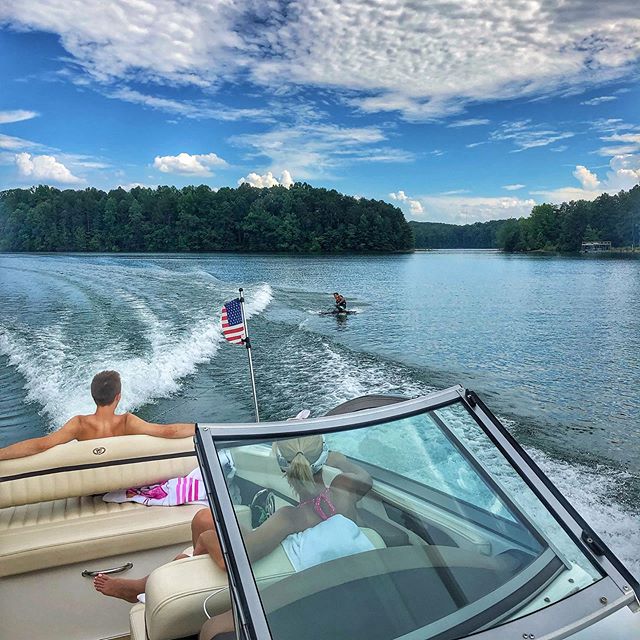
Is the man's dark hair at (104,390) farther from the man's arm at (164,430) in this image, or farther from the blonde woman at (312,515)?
the blonde woman at (312,515)

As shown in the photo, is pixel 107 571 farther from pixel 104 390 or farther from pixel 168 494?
pixel 104 390

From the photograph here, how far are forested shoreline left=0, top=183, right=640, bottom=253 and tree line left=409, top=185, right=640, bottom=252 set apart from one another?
0.06 metres

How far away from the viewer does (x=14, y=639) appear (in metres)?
2.08

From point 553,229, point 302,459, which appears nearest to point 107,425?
point 302,459

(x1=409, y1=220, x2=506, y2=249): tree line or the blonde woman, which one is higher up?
(x1=409, y1=220, x2=506, y2=249): tree line

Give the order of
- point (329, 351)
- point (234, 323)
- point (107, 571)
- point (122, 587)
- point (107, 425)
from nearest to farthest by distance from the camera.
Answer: point (122, 587) → point (107, 571) → point (107, 425) → point (234, 323) → point (329, 351)

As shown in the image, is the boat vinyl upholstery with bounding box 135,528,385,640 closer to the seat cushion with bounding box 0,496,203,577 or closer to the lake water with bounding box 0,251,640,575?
the seat cushion with bounding box 0,496,203,577

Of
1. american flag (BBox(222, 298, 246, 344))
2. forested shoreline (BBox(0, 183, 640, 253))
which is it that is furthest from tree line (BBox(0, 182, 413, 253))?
american flag (BBox(222, 298, 246, 344))

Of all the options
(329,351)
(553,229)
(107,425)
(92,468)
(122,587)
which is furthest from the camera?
(553,229)

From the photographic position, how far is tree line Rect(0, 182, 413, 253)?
25609 millimetres

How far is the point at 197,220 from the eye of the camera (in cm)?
2861

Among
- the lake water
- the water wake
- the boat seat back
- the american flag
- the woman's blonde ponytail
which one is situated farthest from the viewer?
the water wake

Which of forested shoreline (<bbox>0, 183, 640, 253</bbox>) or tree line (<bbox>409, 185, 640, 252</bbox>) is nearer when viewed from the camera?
forested shoreline (<bbox>0, 183, 640, 253</bbox>)

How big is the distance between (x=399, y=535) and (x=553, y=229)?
39.1 m
